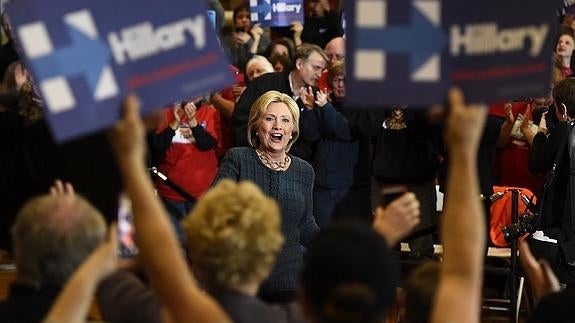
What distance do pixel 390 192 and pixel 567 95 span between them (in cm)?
130

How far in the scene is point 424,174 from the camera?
634cm

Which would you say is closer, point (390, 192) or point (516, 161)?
point (390, 192)

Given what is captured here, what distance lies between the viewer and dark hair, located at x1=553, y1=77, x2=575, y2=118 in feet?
17.9

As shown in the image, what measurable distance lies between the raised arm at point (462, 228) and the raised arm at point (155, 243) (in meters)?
0.47

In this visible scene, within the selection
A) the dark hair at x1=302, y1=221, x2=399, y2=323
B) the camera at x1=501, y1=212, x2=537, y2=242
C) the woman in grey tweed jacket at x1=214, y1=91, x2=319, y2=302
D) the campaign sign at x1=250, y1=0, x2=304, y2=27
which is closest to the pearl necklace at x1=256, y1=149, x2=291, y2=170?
the woman in grey tweed jacket at x1=214, y1=91, x2=319, y2=302

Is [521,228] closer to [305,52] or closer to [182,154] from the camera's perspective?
[305,52]

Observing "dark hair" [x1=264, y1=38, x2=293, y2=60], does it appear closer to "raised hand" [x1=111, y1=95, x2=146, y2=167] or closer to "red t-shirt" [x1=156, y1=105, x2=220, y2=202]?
"red t-shirt" [x1=156, y1=105, x2=220, y2=202]

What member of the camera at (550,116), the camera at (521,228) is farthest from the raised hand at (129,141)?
the camera at (550,116)

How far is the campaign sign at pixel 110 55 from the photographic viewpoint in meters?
2.47

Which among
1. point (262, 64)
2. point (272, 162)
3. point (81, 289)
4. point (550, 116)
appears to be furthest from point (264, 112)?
point (81, 289)

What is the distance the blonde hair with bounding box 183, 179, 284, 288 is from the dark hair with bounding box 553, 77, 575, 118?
3.24 m

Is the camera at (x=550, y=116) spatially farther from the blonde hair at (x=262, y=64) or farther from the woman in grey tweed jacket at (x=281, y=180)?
the blonde hair at (x=262, y=64)

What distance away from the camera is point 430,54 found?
8.54 feet

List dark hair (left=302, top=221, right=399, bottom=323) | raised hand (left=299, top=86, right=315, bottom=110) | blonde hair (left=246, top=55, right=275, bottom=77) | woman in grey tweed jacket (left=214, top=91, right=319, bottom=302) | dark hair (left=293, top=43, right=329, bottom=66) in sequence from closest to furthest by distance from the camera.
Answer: dark hair (left=302, top=221, right=399, bottom=323) → woman in grey tweed jacket (left=214, top=91, right=319, bottom=302) → raised hand (left=299, top=86, right=315, bottom=110) → dark hair (left=293, top=43, right=329, bottom=66) → blonde hair (left=246, top=55, right=275, bottom=77)
